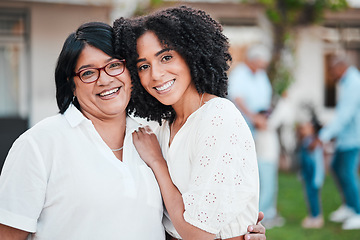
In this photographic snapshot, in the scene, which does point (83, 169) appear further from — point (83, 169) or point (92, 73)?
point (92, 73)

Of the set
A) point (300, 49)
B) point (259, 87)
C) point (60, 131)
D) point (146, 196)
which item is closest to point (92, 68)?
point (60, 131)

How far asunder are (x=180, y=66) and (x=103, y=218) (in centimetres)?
77

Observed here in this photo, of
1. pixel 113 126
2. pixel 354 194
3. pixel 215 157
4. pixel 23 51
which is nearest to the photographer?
pixel 215 157

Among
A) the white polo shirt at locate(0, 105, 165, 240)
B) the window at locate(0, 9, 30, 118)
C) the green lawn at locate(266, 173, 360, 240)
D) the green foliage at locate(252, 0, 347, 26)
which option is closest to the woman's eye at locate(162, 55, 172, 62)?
the white polo shirt at locate(0, 105, 165, 240)

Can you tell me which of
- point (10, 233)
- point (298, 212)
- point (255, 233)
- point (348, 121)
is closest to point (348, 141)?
point (348, 121)

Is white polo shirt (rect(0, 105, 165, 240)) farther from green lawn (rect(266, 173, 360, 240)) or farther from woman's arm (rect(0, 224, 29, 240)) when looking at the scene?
green lawn (rect(266, 173, 360, 240))

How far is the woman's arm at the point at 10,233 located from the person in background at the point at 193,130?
2.11 feet

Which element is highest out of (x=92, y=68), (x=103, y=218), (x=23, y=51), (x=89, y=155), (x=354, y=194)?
(x=23, y=51)

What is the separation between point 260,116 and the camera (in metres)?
6.47

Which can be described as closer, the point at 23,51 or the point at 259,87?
the point at 259,87

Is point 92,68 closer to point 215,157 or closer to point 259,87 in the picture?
point 215,157

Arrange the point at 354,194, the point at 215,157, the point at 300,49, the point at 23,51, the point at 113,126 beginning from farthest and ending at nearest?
the point at 300,49 → the point at 23,51 → the point at 354,194 → the point at 113,126 → the point at 215,157

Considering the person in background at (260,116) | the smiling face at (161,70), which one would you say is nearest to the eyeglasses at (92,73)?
the smiling face at (161,70)

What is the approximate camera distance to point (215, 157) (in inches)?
83.8
